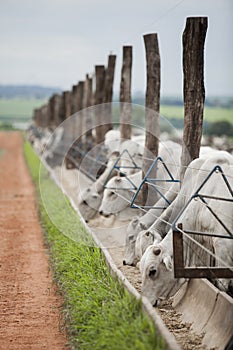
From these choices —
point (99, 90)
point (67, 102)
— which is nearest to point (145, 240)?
point (99, 90)

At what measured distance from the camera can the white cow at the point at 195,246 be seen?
7223 millimetres

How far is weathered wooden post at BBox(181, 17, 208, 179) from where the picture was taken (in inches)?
356

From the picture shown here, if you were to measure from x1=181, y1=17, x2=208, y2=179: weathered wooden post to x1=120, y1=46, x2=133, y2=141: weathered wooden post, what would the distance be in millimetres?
4888

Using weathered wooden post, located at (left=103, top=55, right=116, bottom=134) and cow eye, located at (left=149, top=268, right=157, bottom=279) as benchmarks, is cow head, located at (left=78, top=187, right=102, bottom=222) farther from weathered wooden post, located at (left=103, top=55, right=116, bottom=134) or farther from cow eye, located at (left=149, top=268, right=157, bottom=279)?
cow eye, located at (left=149, top=268, right=157, bottom=279)

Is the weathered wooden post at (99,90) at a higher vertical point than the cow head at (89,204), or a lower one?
higher

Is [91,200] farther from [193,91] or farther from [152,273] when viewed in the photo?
[152,273]

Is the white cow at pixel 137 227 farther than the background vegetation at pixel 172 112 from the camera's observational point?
No

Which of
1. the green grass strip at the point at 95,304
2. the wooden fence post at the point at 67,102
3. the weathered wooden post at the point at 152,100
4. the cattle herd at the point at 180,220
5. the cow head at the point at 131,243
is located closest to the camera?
the green grass strip at the point at 95,304

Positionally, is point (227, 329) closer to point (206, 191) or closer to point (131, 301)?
point (131, 301)

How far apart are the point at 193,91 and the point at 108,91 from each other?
29.4ft

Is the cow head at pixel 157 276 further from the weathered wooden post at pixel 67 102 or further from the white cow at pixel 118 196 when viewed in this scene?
the weathered wooden post at pixel 67 102

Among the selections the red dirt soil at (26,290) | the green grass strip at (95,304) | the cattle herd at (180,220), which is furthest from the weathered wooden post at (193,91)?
the red dirt soil at (26,290)

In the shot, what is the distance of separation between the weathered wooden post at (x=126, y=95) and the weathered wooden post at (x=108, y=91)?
7.70 feet

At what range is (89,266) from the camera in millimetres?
8359
